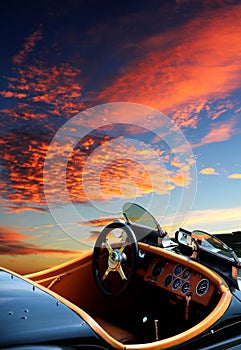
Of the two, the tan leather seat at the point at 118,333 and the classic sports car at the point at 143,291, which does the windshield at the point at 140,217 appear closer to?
the classic sports car at the point at 143,291

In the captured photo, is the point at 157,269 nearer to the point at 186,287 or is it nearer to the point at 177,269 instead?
the point at 177,269

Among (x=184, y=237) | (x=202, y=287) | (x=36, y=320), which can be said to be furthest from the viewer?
(x=184, y=237)

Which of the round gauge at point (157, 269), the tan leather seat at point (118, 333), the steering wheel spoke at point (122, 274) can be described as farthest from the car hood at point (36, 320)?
the round gauge at point (157, 269)

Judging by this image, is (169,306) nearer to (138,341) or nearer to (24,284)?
(138,341)

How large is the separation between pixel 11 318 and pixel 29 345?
0.21 m

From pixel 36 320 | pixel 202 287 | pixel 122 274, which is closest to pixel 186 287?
pixel 202 287

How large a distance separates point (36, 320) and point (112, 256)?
1619 millimetres

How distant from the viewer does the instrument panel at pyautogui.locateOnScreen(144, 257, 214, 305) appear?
3.50m

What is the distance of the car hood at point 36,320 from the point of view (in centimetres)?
214

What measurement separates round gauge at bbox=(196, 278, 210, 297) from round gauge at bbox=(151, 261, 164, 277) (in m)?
0.49

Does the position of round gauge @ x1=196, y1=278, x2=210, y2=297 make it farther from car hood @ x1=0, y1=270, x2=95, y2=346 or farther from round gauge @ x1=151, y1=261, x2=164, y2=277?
car hood @ x1=0, y1=270, x2=95, y2=346

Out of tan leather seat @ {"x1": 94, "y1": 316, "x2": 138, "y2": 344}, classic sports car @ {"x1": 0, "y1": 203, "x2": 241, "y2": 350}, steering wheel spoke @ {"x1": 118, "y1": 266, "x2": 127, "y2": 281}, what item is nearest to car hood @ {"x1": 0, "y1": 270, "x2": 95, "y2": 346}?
classic sports car @ {"x1": 0, "y1": 203, "x2": 241, "y2": 350}

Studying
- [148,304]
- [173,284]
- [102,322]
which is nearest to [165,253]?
[173,284]

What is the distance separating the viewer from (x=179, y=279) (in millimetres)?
3766
